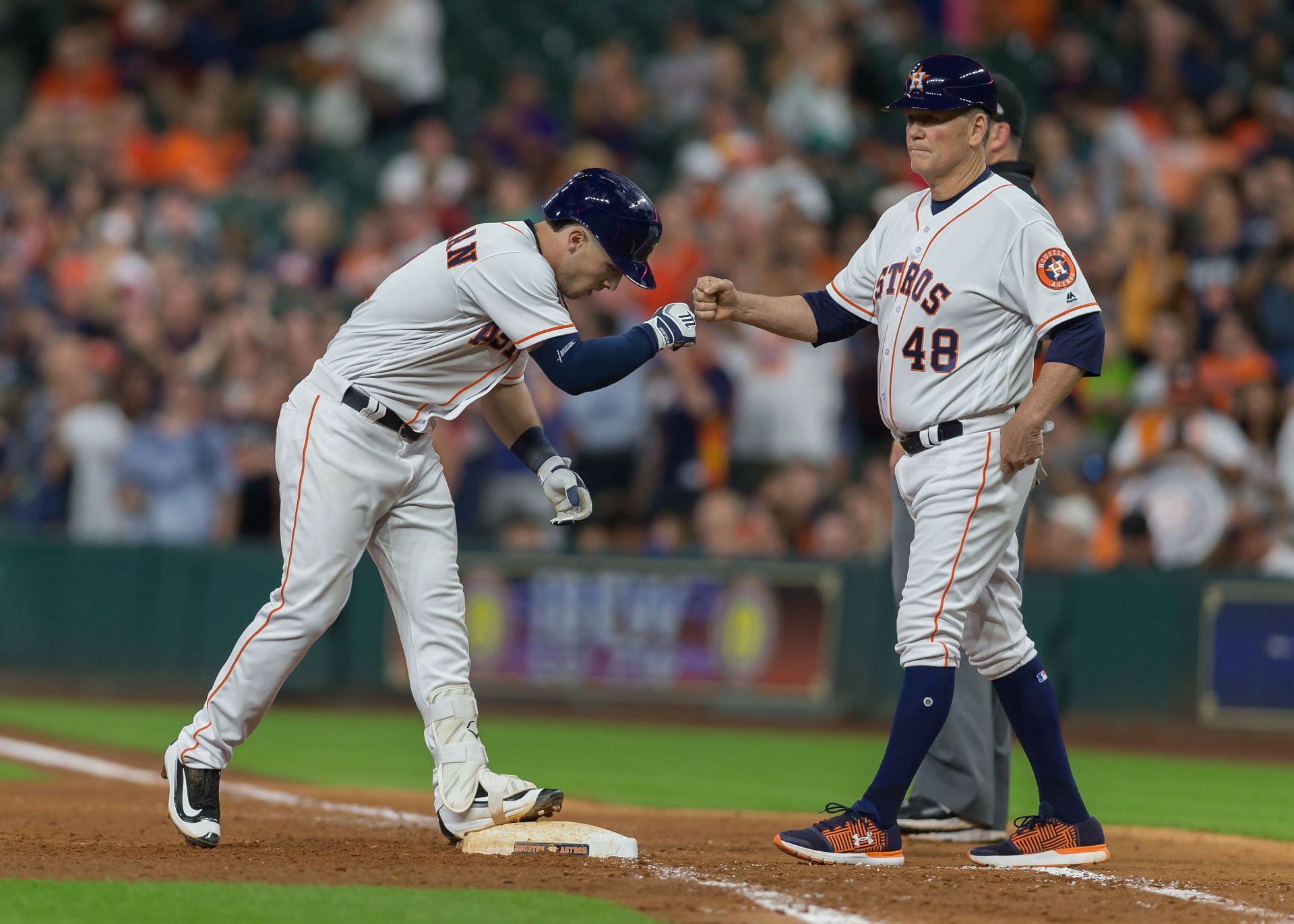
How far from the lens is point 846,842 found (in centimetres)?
486

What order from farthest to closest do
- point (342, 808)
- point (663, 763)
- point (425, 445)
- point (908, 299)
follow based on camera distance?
point (663, 763) < point (342, 808) < point (425, 445) < point (908, 299)

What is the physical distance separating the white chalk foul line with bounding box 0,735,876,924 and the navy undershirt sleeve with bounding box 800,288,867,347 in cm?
173

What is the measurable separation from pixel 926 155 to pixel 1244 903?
2.22m

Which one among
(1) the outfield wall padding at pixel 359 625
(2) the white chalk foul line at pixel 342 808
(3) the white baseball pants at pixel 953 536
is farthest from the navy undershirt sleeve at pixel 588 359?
(1) the outfield wall padding at pixel 359 625

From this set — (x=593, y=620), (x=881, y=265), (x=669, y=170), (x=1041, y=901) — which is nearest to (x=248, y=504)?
(x=593, y=620)

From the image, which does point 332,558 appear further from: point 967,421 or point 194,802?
point 967,421

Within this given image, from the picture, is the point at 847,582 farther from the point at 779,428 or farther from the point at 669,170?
the point at 669,170

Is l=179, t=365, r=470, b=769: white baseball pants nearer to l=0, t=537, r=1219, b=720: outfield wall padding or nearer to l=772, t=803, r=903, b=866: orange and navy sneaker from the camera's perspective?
l=772, t=803, r=903, b=866: orange and navy sneaker

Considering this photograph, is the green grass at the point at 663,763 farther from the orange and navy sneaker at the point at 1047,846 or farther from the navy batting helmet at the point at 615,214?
the navy batting helmet at the point at 615,214

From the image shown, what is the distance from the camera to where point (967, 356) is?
4949mm

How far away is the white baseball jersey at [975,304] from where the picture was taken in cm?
488

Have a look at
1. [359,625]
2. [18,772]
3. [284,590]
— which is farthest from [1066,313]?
[359,625]

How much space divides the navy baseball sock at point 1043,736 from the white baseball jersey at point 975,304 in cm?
83

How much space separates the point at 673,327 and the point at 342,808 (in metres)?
2.49
